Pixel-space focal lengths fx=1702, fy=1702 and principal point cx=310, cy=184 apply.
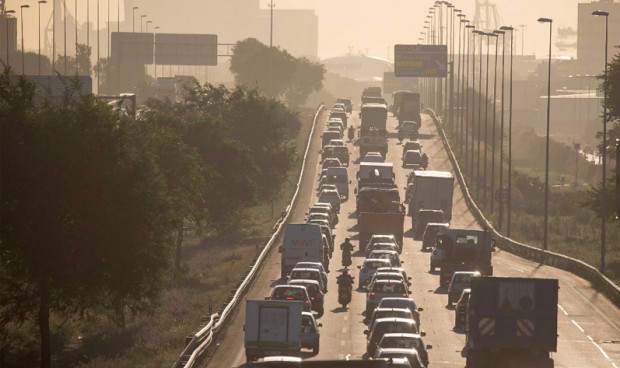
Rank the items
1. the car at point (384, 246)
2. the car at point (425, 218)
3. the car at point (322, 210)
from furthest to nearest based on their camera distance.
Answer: the car at point (425, 218)
the car at point (322, 210)
the car at point (384, 246)

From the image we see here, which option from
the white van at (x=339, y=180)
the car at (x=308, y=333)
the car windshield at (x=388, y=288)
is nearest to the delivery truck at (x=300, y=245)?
the car windshield at (x=388, y=288)

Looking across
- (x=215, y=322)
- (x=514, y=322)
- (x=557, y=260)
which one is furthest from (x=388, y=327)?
(x=557, y=260)

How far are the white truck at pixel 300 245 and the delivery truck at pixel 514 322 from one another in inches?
1110

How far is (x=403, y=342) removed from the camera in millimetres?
48125

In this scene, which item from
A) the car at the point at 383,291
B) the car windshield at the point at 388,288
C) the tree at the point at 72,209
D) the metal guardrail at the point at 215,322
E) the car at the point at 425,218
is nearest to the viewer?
the metal guardrail at the point at 215,322

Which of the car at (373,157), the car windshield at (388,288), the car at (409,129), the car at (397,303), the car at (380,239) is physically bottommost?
the car at (380,239)

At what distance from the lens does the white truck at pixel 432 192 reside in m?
102

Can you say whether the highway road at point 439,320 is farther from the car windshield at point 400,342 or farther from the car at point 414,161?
the car at point 414,161

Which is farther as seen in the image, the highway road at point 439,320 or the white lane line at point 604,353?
the highway road at point 439,320

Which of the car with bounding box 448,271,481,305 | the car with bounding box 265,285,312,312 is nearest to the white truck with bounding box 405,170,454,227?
the car with bounding box 448,271,481,305

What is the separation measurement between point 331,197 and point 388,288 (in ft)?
159

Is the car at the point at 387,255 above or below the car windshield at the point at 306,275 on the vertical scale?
below

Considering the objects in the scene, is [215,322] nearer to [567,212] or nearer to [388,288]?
[388,288]

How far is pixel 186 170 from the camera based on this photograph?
264 ft
